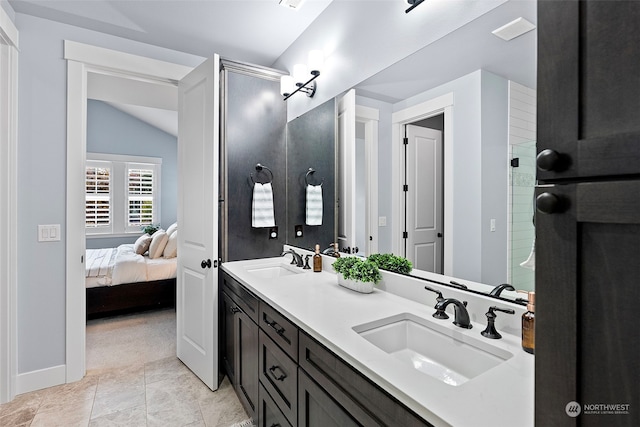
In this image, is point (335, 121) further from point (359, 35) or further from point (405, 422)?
point (405, 422)

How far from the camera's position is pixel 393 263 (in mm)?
1635

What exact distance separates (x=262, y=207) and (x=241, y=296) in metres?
0.84

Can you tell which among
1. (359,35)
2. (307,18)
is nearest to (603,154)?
(359,35)

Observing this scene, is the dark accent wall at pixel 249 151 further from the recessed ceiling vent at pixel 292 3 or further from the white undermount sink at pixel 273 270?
the recessed ceiling vent at pixel 292 3

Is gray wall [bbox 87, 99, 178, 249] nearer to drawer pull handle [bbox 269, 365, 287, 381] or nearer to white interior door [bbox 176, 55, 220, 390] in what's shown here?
white interior door [bbox 176, 55, 220, 390]

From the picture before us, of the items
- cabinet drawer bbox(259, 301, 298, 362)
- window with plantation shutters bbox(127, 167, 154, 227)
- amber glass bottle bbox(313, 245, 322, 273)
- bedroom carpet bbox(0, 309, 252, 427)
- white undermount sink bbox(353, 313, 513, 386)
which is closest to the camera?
white undermount sink bbox(353, 313, 513, 386)

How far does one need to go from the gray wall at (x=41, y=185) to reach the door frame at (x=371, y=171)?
2.23 metres

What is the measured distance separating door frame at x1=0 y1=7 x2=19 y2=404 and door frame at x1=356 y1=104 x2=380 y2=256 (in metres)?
2.34

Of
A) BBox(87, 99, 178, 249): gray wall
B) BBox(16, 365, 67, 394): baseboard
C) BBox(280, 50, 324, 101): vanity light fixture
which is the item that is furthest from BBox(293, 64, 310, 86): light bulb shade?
BBox(87, 99, 178, 249): gray wall

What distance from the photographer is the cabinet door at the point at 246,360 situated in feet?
5.56

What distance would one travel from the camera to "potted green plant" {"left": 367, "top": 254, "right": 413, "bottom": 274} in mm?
1589

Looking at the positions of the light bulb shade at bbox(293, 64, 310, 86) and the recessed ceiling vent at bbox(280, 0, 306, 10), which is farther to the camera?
the light bulb shade at bbox(293, 64, 310, 86)

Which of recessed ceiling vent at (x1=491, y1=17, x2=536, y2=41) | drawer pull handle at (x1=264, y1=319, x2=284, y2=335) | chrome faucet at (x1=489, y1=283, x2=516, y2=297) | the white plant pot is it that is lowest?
drawer pull handle at (x1=264, y1=319, x2=284, y2=335)

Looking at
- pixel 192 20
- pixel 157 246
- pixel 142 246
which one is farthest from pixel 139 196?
pixel 192 20
